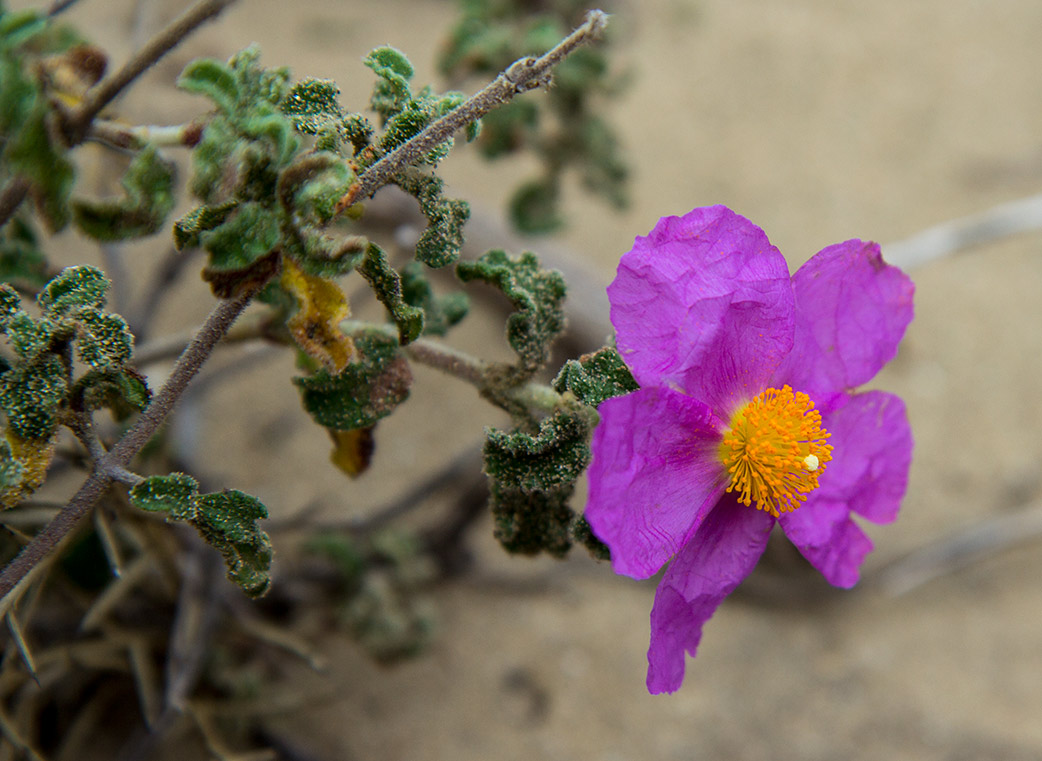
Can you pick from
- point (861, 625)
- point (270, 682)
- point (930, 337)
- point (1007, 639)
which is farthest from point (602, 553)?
point (930, 337)

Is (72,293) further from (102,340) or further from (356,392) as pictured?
(356,392)

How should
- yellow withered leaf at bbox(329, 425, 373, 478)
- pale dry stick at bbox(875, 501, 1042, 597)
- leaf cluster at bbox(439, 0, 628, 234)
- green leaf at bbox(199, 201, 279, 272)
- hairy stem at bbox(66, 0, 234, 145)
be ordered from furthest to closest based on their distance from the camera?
pale dry stick at bbox(875, 501, 1042, 597) → leaf cluster at bbox(439, 0, 628, 234) → yellow withered leaf at bbox(329, 425, 373, 478) → hairy stem at bbox(66, 0, 234, 145) → green leaf at bbox(199, 201, 279, 272)

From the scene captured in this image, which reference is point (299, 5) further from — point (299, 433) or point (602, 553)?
point (602, 553)

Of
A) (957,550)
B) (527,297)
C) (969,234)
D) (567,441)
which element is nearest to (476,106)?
(527,297)

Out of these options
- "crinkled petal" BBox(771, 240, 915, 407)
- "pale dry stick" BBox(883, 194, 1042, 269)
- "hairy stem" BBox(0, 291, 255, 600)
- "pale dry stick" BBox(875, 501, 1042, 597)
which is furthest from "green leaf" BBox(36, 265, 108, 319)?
"pale dry stick" BBox(883, 194, 1042, 269)

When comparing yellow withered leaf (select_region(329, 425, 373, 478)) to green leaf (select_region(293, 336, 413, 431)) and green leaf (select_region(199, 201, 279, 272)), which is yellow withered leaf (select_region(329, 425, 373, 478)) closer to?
green leaf (select_region(293, 336, 413, 431))

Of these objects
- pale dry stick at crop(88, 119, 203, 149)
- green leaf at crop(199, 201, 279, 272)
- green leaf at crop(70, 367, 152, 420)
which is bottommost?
green leaf at crop(70, 367, 152, 420)
